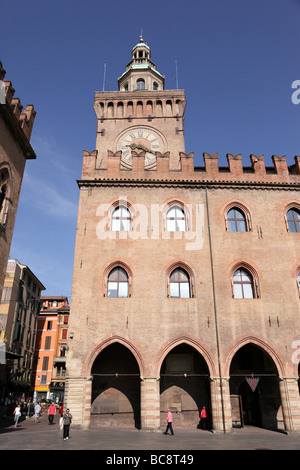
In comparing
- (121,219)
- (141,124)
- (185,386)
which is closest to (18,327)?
(141,124)

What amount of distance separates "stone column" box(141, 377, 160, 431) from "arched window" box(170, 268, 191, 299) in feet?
14.5

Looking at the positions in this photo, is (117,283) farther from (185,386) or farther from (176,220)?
(185,386)

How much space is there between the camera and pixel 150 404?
16.8 meters

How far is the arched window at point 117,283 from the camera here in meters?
18.9

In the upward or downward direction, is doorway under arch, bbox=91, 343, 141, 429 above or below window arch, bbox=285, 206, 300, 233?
below

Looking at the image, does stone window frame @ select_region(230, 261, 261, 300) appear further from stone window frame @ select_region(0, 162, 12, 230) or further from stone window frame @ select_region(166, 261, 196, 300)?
stone window frame @ select_region(0, 162, 12, 230)

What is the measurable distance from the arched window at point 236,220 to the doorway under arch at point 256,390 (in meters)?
6.58

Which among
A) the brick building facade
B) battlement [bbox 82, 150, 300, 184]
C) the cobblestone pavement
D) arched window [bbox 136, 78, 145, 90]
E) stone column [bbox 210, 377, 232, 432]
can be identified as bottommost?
the cobblestone pavement

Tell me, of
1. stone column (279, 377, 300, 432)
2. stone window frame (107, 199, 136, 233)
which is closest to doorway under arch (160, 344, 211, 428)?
stone column (279, 377, 300, 432)

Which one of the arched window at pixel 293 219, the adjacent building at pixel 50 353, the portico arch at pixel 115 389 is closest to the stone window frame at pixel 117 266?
the portico arch at pixel 115 389

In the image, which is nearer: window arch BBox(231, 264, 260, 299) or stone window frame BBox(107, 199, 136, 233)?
window arch BBox(231, 264, 260, 299)

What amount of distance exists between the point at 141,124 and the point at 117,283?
16455 millimetres

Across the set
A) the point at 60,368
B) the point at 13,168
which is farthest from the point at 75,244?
the point at 60,368

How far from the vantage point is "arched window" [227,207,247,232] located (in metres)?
20.8
